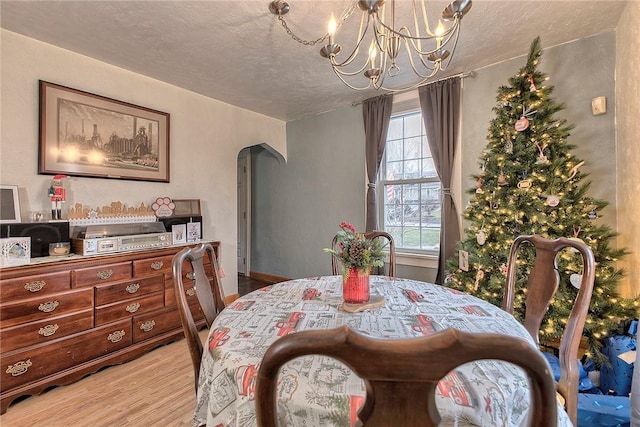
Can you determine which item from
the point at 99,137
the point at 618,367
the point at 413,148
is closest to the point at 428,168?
the point at 413,148

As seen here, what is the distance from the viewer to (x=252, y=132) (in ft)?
13.4

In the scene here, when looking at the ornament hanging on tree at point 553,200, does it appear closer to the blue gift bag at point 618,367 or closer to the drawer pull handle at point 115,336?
the blue gift bag at point 618,367

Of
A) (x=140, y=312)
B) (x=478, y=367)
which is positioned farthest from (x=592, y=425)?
(x=140, y=312)

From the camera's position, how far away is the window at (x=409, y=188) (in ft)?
10.7

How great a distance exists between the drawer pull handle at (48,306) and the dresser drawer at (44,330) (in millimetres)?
67

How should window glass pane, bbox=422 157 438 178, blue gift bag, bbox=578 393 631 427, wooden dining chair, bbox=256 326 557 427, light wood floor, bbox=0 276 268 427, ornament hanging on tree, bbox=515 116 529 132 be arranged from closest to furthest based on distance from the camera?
wooden dining chair, bbox=256 326 557 427 → blue gift bag, bbox=578 393 631 427 → light wood floor, bbox=0 276 268 427 → ornament hanging on tree, bbox=515 116 529 132 → window glass pane, bbox=422 157 438 178

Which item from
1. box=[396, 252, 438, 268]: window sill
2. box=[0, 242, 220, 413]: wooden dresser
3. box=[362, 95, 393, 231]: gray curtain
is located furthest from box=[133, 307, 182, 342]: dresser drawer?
box=[396, 252, 438, 268]: window sill

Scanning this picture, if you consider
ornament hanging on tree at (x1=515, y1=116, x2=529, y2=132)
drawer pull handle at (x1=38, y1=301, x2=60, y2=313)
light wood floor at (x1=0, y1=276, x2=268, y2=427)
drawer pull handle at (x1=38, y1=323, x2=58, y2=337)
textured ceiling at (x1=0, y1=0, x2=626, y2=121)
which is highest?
textured ceiling at (x1=0, y1=0, x2=626, y2=121)

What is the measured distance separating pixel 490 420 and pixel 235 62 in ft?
9.96

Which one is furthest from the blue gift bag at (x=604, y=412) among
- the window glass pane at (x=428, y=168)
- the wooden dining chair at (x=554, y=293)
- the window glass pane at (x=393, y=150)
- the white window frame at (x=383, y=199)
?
the window glass pane at (x=393, y=150)

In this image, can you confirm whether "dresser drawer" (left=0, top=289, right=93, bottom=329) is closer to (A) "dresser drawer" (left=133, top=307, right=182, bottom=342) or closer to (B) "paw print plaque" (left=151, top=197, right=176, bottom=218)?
(A) "dresser drawer" (left=133, top=307, right=182, bottom=342)

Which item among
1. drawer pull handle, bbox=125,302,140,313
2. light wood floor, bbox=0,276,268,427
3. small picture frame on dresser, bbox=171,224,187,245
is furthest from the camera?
small picture frame on dresser, bbox=171,224,187,245

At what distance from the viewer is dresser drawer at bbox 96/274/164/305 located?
223 cm

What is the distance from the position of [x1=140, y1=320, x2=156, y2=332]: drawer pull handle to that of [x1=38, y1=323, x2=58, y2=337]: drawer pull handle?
59cm
